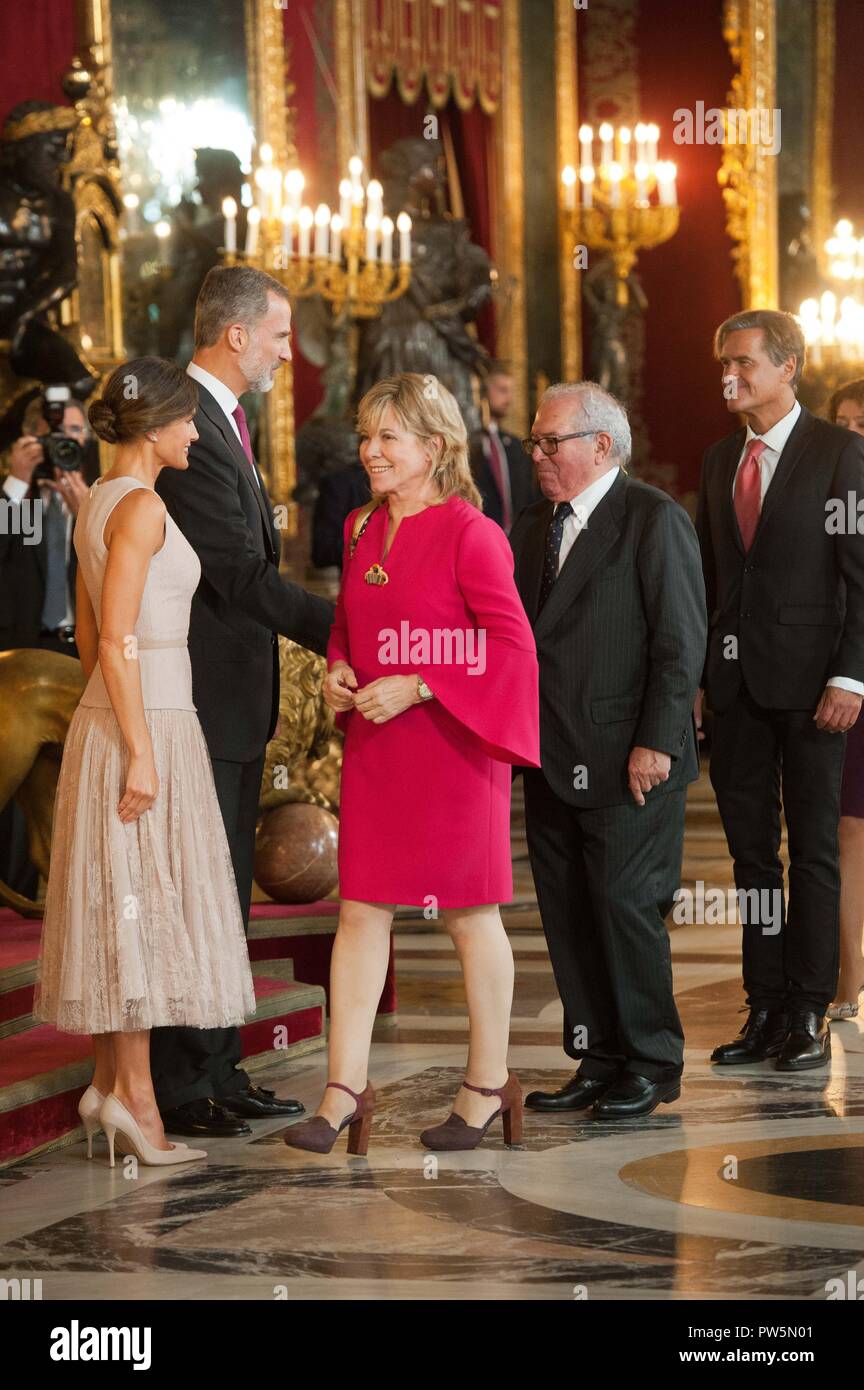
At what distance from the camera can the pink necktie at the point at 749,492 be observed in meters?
4.93

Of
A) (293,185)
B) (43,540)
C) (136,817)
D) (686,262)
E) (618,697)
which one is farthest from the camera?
(686,262)

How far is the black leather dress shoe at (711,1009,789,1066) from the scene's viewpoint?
15.8ft

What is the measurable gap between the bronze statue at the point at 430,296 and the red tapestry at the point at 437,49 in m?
0.42

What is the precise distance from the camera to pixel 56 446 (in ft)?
21.8

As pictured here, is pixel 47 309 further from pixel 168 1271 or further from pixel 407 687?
pixel 168 1271

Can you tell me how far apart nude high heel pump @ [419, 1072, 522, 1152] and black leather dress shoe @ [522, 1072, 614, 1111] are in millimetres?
299

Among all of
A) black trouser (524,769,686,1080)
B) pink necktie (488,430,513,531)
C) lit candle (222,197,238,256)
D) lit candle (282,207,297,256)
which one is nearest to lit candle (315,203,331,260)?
lit candle (282,207,297,256)

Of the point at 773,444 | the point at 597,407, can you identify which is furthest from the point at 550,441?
the point at 773,444

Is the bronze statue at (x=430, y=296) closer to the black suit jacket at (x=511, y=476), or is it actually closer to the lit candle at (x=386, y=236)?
the black suit jacket at (x=511, y=476)

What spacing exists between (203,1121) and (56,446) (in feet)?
9.81

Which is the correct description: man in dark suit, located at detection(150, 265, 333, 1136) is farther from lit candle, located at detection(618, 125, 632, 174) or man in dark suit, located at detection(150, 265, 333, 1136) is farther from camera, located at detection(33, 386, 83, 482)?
lit candle, located at detection(618, 125, 632, 174)

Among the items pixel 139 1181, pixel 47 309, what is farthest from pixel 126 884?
pixel 47 309

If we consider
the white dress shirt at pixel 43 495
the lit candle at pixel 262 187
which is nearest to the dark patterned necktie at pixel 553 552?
the white dress shirt at pixel 43 495

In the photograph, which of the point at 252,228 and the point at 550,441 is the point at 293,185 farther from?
the point at 550,441
